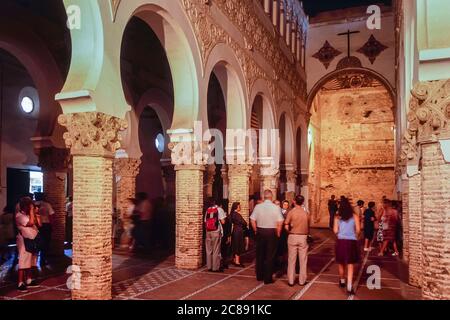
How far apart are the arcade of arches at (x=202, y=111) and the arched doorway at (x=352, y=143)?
8 cm

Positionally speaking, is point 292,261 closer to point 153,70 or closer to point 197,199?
point 197,199

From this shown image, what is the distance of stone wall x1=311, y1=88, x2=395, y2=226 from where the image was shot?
26.4 metres

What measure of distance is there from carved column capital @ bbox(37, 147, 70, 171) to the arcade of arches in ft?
0.15

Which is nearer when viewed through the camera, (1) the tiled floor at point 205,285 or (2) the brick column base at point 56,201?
(1) the tiled floor at point 205,285

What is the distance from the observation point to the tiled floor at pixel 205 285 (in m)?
7.06

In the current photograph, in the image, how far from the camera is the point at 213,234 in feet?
29.2

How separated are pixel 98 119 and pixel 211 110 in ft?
42.7

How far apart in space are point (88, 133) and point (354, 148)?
23016 millimetres

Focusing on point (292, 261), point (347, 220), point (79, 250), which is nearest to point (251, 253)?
Answer: point (292, 261)

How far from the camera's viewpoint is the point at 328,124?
27.8 m

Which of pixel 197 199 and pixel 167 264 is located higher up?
pixel 197 199

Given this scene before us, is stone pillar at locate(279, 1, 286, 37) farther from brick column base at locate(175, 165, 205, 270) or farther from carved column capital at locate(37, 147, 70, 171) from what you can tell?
carved column capital at locate(37, 147, 70, 171)

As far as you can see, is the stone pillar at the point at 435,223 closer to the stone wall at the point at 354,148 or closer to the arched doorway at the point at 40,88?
the arched doorway at the point at 40,88

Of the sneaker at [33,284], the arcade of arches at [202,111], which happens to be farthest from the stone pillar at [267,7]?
the sneaker at [33,284]
